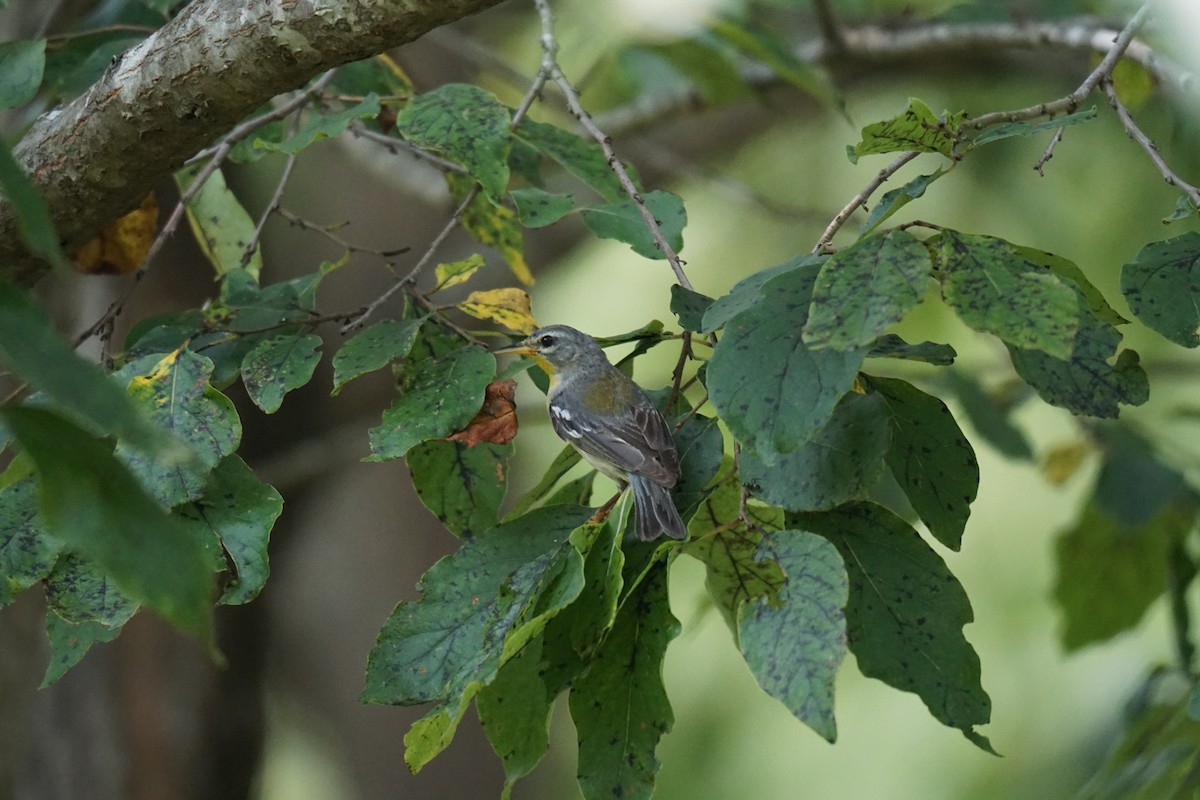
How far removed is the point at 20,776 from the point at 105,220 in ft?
6.90

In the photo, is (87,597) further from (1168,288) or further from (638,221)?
(1168,288)

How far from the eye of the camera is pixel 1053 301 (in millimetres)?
988

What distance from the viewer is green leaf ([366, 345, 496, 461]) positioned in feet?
4.18

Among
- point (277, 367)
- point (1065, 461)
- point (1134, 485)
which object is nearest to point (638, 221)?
point (277, 367)

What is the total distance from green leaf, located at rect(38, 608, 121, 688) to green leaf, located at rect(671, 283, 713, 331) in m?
0.67

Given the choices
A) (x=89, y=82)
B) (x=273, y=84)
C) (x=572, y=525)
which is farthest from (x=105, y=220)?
(x=572, y=525)

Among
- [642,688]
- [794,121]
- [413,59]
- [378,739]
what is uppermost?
[642,688]

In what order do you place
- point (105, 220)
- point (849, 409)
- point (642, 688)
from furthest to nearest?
1. point (105, 220)
2. point (849, 409)
3. point (642, 688)

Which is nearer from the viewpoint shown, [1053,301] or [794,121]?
[1053,301]

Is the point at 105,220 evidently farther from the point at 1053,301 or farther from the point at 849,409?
the point at 1053,301

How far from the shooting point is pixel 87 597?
1.19 m

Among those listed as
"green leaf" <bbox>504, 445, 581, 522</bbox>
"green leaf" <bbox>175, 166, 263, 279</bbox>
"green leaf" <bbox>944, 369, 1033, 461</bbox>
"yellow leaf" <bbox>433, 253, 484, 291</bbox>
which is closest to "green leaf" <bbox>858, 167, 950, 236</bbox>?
"green leaf" <bbox>504, 445, 581, 522</bbox>

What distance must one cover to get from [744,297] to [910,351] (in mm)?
189

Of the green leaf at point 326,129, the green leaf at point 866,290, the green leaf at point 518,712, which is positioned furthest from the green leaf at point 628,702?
the green leaf at point 326,129
